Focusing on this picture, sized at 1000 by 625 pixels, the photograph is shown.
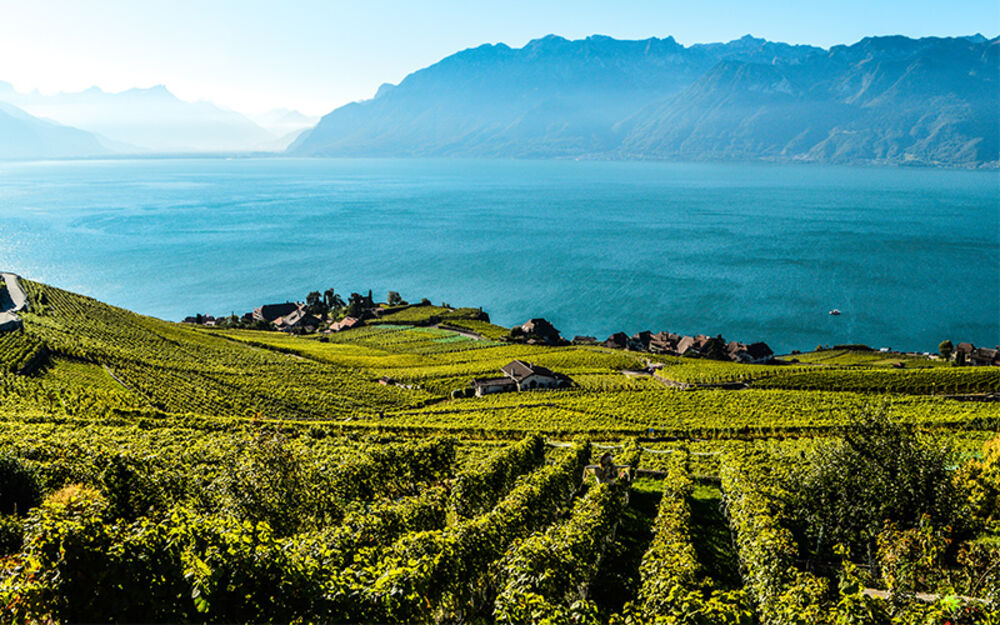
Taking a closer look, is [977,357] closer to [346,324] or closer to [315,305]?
[346,324]

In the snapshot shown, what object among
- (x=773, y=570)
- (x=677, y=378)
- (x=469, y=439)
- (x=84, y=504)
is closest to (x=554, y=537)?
(x=773, y=570)

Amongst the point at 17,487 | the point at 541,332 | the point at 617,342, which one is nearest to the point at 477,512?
the point at 17,487

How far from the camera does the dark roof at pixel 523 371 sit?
2591 inches

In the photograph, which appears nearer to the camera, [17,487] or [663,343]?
[17,487]

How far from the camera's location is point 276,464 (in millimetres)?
19859

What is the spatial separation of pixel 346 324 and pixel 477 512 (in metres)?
95.8

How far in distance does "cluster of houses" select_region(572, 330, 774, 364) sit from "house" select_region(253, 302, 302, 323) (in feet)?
219

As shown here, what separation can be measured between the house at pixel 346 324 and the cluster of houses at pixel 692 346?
4573cm

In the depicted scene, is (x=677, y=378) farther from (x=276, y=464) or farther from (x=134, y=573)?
(x=134, y=573)

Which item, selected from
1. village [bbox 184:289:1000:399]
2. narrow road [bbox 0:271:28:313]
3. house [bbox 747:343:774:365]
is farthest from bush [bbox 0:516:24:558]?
house [bbox 747:343:774:365]

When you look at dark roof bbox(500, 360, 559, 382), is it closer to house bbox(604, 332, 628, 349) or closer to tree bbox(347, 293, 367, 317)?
house bbox(604, 332, 628, 349)

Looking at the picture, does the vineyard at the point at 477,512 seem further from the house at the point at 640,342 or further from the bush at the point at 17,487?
the house at the point at 640,342

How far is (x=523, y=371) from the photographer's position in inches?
2630

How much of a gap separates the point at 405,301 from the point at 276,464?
399 ft
